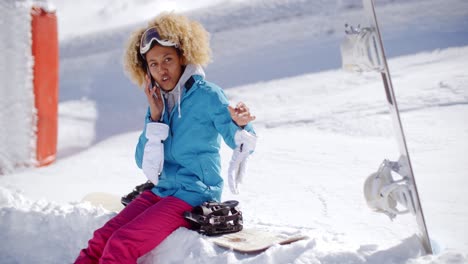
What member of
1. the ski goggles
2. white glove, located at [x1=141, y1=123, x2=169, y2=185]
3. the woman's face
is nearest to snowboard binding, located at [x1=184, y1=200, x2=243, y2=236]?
white glove, located at [x1=141, y1=123, x2=169, y2=185]

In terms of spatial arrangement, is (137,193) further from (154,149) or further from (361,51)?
(361,51)

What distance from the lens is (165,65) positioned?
2510mm

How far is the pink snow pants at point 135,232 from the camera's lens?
2.19 metres

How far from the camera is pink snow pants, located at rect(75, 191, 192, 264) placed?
2.19 m

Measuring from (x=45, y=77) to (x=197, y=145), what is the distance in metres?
3.42

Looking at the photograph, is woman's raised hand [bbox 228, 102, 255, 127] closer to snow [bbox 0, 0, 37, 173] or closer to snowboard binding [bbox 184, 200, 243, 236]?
snowboard binding [bbox 184, 200, 243, 236]

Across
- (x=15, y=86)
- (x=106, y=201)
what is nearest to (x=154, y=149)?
(x=106, y=201)

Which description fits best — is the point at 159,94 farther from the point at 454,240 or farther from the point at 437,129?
the point at 437,129

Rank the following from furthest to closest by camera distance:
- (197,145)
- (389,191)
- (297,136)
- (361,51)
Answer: (297,136) → (197,145) → (361,51) → (389,191)

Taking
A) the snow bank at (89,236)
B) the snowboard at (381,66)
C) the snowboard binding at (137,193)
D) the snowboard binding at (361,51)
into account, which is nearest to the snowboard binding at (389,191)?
the snowboard at (381,66)

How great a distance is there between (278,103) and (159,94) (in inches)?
155

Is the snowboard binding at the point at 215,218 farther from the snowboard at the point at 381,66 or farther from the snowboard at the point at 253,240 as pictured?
the snowboard at the point at 381,66

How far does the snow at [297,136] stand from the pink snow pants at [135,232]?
3.2 inches

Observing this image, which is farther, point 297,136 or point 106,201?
point 297,136
